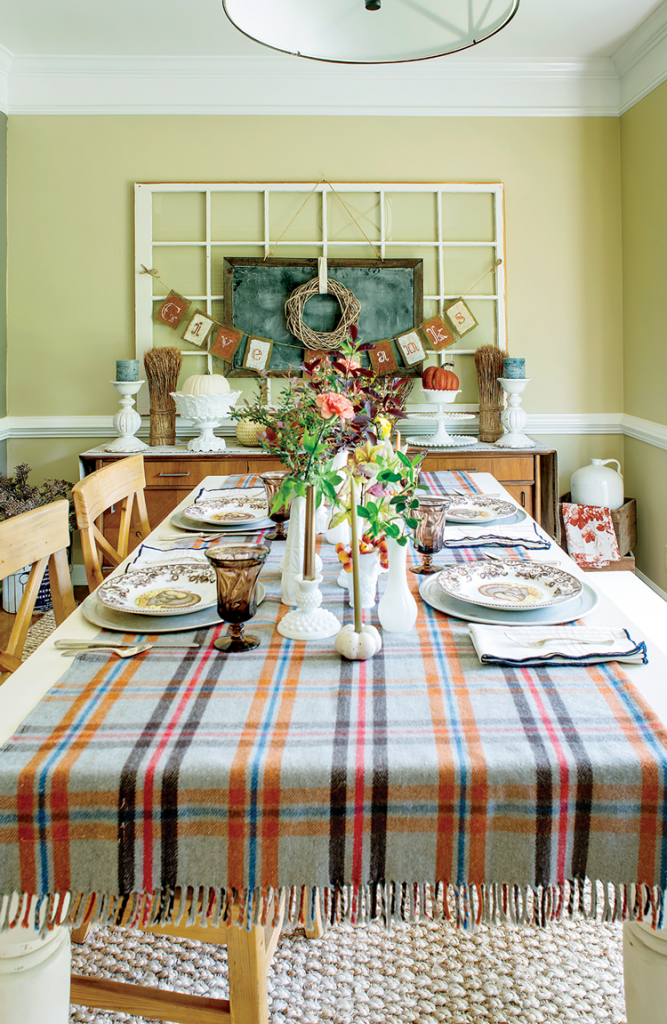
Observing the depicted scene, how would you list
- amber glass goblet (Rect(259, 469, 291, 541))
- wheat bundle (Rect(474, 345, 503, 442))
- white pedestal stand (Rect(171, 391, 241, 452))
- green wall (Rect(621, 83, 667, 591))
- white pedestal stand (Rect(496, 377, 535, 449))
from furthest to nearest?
wheat bundle (Rect(474, 345, 503, 442)), white pedestal stand (Rect(496, 377, 535, 449)), white pedestal stand (Rect(171, 391, 241, 452)), green wall (Rect(621, 83, 667, 591)), amber glass goblet (Rect(259, 469, 291, 541))

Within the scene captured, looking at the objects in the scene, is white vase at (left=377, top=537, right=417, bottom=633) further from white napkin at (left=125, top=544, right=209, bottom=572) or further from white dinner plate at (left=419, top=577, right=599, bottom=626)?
white napkin at (left=125, top=544, right=209, bottom=572)

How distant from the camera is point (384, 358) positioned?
3.86m

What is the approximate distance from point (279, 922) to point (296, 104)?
3.84 metres

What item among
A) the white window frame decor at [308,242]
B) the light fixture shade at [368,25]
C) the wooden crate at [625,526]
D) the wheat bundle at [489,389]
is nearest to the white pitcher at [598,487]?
the wooden crate at [625,526]

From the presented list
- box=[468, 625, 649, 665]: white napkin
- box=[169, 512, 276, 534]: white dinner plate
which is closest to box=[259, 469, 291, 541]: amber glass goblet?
box=[169, 512, 276, 534]: white dinner plate

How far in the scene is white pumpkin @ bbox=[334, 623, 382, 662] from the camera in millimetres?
1106

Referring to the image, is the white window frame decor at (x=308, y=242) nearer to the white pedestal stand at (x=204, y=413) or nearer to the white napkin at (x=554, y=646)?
the white pedestal stand at (x=204, y=413)

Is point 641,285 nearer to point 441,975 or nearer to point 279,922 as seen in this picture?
point 441,975

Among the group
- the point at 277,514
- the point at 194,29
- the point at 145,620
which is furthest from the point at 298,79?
the point at 145,620

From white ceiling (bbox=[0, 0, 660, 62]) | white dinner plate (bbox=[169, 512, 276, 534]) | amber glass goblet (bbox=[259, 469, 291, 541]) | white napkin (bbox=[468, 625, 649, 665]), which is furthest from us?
white ceiling (bbox=[0, 0, 660, 62])

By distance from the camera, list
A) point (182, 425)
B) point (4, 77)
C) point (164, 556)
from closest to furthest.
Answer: point (164, 556) < point (4, 77) < point (182, 425)

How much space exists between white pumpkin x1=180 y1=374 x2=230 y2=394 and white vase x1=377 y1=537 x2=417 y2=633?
255 centimetres

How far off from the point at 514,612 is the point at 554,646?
0.63ft

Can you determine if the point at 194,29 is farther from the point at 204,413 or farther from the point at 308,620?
the point at 308,620
